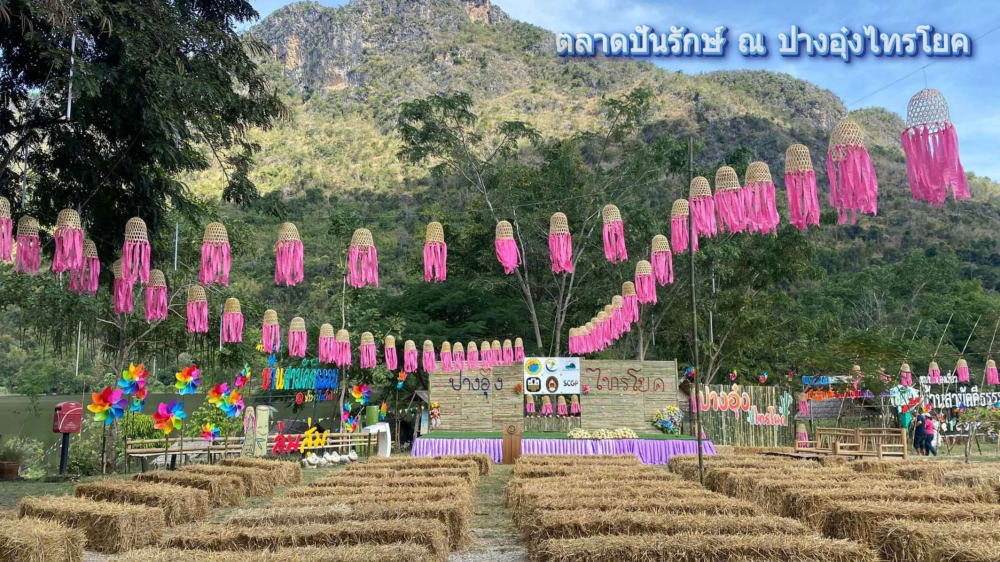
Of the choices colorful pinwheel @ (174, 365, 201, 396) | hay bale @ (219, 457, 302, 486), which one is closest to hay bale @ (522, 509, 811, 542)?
hay bale @ (219, 457, 302, 486)

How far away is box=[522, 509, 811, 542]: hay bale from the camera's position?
5410mm

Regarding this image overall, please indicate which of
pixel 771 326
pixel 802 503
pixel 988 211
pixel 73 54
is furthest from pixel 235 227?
pixel 988 211

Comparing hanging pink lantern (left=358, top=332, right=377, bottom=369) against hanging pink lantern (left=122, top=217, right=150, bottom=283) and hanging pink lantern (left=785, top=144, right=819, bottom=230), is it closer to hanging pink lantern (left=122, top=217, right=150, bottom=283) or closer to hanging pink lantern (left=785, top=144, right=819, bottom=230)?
hanging pink lantern (left=122, top=217, right=150, bottom=283)

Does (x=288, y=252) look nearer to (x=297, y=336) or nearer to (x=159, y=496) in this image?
(x=159, y=496)

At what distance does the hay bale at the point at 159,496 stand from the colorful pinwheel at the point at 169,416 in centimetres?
366

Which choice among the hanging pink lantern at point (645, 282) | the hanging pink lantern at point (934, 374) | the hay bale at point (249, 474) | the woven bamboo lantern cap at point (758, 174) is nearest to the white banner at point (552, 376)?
the hanging pink lantern at point (645, 282)

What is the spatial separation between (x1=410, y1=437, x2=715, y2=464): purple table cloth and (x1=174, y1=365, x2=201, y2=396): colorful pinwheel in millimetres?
5807

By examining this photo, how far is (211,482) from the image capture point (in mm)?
9648

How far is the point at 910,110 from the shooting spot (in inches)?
239

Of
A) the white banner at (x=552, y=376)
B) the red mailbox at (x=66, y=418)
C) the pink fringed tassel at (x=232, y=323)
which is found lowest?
the red mailbox at (x=66, y=418)

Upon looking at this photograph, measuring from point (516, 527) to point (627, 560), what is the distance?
365cm

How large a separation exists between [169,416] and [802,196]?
1030cm

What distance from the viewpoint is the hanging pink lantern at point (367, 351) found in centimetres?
1833

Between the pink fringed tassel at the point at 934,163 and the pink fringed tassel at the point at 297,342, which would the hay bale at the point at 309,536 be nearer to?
the pink fringed tassel at the point at 934,163
